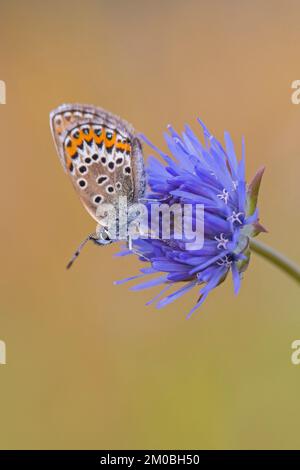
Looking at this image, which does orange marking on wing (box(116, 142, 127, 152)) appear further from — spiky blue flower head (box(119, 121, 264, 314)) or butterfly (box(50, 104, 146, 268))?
spiky blue flower head (box(119, 121, 264, 314))

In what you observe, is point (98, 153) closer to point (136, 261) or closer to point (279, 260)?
point (279, 260)

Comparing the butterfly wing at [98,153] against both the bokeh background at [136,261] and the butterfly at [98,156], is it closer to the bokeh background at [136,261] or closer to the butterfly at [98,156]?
the butterfly at [98,156]

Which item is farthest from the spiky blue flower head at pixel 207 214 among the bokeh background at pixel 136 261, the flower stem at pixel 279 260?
the bokeh background at pixel 136 261

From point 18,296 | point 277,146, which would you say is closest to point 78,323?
point 18,296

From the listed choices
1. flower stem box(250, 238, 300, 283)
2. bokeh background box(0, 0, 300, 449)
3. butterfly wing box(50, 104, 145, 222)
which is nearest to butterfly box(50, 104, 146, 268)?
butterfly wing box(50, 104, 145, 222)

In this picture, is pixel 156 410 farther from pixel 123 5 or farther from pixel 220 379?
pixel 123 5
